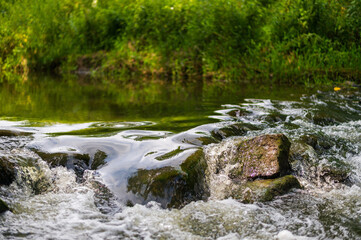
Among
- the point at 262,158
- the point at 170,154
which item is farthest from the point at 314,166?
the point at 170,154

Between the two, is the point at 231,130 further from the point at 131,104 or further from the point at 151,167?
the point at 131,104

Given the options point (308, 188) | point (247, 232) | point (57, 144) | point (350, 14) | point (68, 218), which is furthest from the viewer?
point (350, 14)

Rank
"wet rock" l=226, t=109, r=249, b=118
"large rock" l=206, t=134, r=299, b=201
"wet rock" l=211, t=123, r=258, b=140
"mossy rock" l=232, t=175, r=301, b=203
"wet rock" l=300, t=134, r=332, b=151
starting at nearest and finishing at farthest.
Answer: "mossy rock" l=232, t=175, r=301, b=203, "large rock" l=206, t=134, r=299, b=201, "wet rock" l=300, t=134, r=332, b=151, "wet rock" l=211, t=123, r=258, b=140, "wet rock" l=226, t=109, r=249, b=118

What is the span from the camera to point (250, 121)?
17.1 feet

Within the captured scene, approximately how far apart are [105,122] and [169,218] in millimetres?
2483

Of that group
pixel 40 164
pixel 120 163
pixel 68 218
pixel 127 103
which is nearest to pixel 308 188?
pixel 120 163

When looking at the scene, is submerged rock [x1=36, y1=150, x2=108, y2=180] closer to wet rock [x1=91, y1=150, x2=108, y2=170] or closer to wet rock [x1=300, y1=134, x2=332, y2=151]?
wet rock [x1=91, y1=150, x2=108, y2=170]

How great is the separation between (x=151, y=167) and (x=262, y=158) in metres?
0.97

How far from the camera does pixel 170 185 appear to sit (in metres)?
3.13

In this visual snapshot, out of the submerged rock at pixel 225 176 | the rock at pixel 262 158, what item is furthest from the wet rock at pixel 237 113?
the rock at pixel 262 158

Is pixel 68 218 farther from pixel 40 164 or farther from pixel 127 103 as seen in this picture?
pixel 127 103

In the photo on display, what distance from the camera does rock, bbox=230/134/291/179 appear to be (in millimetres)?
3325

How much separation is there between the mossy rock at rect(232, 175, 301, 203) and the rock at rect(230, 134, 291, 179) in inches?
4.3

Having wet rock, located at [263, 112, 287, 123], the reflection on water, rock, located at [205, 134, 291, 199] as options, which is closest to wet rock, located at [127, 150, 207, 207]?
rock, located at [205, 134, 291, 199]
